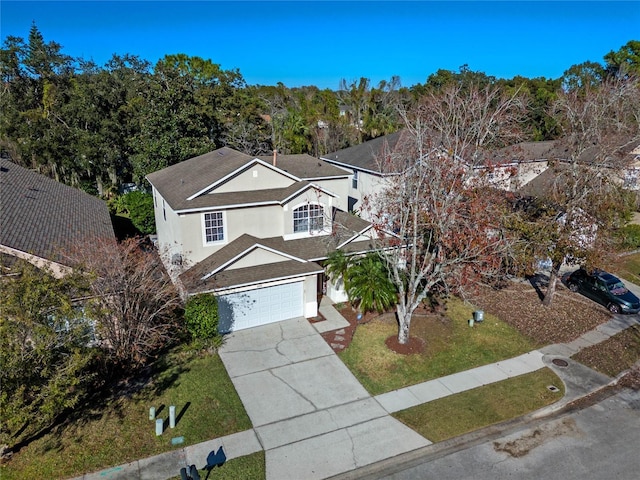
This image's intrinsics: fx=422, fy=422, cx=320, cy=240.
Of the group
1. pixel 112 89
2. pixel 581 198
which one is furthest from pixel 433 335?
pixel 112 89

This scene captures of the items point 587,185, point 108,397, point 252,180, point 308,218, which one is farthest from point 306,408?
point 587,185

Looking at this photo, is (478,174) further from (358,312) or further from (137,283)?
(137,283)

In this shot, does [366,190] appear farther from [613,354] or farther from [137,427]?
[137,427]

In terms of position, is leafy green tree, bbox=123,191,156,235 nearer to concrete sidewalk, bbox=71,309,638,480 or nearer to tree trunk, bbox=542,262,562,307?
concrete sidewalk, bbox=71,309,638,480

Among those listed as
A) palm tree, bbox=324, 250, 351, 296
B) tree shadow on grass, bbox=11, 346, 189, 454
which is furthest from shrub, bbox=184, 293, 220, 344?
palm tree, bbox=324, 250, 351, 296

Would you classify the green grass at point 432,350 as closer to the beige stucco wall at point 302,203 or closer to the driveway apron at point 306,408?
the driveway apron at point 306,408
